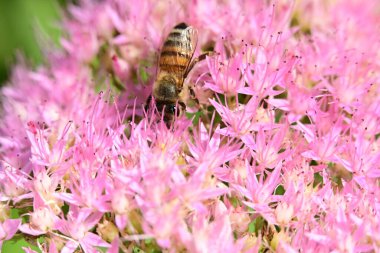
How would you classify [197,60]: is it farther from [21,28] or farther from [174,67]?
[21,28]

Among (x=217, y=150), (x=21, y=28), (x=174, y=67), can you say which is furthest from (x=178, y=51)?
(x=21, y=28)

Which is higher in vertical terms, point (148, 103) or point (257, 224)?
point (148, 103)

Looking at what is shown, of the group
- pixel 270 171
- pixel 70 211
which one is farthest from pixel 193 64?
pixel 70 211

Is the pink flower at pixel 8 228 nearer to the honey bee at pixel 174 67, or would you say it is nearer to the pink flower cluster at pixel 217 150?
the pink flower cluster at pixel 217 150

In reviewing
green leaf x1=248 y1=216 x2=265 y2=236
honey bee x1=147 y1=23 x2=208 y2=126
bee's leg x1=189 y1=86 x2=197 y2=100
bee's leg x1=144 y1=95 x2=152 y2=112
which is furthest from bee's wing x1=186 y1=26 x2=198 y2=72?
green leaf x1=248 y1=216 x2=265 y2=236

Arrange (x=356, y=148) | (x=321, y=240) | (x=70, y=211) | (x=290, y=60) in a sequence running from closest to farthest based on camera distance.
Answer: (x=321, y=240), (x=70, y=211), (x=356, y=148), (x=290, y=60)

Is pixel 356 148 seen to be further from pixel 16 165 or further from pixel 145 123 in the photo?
pixel 16 165
